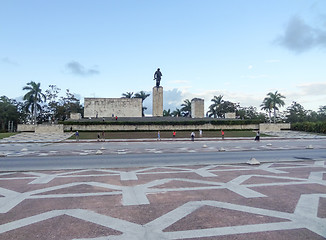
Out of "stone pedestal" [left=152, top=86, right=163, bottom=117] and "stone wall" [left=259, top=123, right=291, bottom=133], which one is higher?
"stone pedestal" [left=152, top=86, right=163, bottom=117]

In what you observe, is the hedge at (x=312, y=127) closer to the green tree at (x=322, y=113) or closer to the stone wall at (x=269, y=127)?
the stone wall at (x=269, y=127)

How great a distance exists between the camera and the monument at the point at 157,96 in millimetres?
49219

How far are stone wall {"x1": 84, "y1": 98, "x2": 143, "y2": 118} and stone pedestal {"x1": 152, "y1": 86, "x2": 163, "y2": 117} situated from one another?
6665mm

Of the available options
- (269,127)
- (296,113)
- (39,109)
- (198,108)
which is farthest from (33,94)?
(296,113)

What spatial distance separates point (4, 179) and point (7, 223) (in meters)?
5.12

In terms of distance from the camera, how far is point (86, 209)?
5.61m

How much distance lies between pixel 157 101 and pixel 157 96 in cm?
114

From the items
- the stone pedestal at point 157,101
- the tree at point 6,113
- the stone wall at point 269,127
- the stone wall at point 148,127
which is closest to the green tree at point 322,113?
the stone wall at point 269,127

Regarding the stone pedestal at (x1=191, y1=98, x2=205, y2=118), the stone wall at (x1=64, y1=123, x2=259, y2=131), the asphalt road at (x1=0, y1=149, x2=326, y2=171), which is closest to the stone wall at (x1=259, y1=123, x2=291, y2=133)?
the stone wall at (x1=64, y1=123, x2=259, y2=131)

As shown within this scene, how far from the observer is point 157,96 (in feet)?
164

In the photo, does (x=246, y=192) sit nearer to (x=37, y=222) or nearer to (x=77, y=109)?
(x=37, y=222)

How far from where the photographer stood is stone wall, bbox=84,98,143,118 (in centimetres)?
5566

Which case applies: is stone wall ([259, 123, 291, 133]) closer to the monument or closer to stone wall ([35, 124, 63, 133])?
the monument

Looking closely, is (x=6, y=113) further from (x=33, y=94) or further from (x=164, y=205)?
(x=164, y=205)
